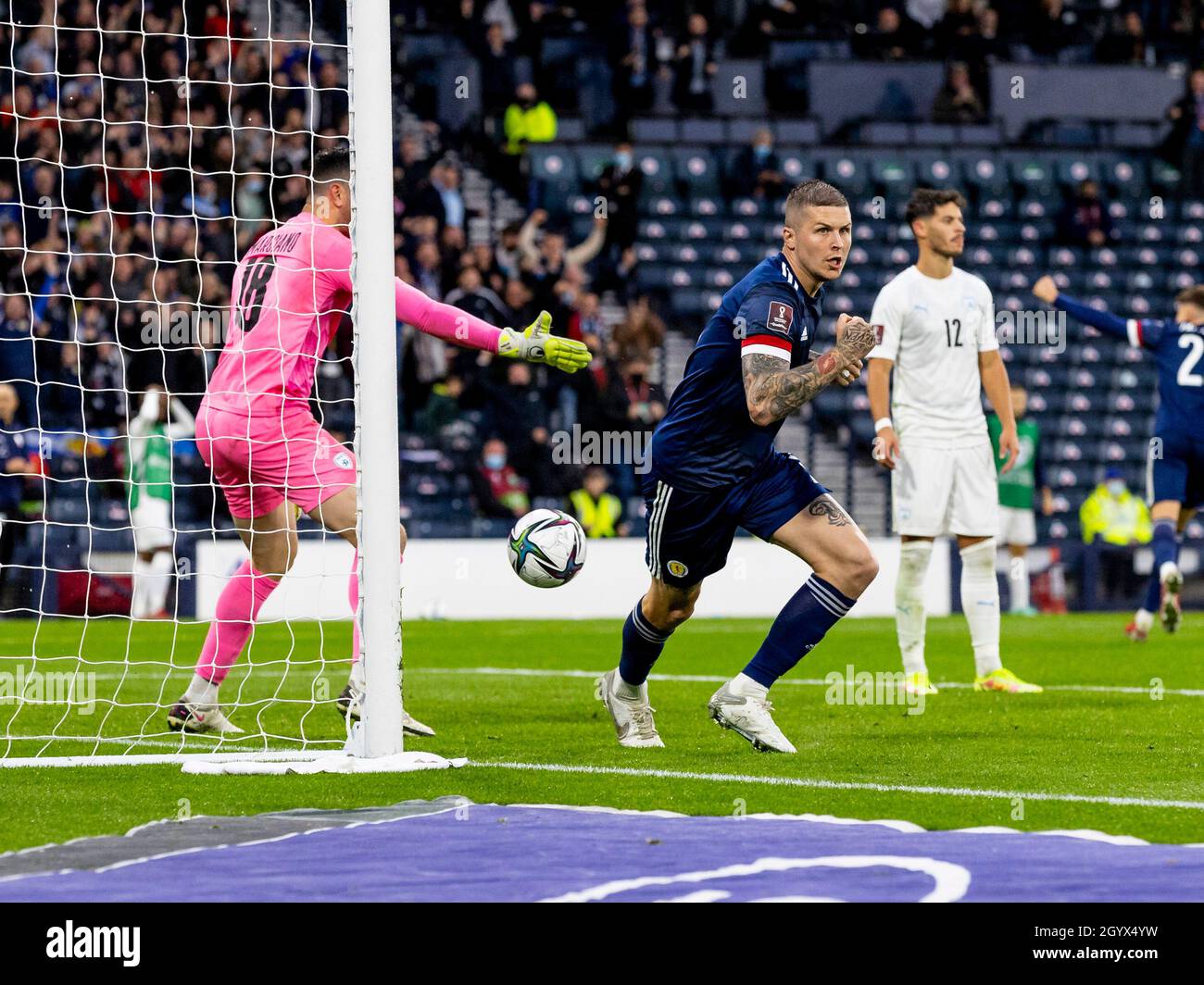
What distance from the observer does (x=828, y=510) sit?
665 cm

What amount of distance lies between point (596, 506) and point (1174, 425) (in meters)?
6.54

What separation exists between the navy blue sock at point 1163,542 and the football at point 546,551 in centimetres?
659

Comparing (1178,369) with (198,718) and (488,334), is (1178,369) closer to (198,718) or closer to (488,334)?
(488,334)

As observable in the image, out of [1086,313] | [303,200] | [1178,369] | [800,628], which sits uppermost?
[303,200]

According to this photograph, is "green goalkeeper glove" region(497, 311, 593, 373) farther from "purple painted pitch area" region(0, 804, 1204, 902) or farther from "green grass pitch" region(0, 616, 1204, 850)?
"purple painted pitch area" region(0, 804, 1204, 902)

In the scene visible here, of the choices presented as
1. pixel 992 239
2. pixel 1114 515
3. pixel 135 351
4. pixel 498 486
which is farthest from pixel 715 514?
pixel 992 239

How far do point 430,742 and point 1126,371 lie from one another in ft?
55.8

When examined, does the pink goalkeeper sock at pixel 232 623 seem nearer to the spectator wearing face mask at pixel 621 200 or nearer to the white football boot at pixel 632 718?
the white football boot at pixel 632 718

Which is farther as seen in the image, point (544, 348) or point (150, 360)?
point (150, 360)

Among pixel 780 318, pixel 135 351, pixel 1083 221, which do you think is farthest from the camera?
pixel 1083 221

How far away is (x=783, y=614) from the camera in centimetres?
674

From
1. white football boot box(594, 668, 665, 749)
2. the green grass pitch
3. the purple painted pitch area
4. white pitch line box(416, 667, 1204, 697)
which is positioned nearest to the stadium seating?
the green grass pitch

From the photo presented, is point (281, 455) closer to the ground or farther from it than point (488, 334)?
closer to the ground
